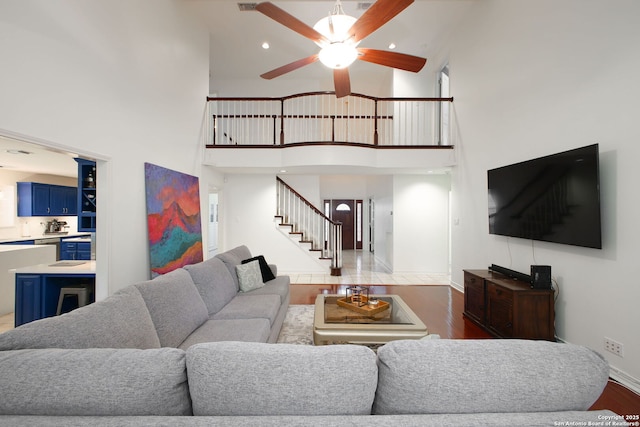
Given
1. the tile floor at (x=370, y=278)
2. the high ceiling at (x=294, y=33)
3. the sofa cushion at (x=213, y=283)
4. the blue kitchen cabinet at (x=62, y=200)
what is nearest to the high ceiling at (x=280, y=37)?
the high ceiling at (x=294, y=33)

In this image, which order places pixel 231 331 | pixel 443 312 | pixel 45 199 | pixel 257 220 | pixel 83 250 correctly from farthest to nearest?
pixel 257 220, pixel 45 199, pixel 83 250, pixel 443 312, pixel 231 331

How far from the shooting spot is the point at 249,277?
→ 365 cm

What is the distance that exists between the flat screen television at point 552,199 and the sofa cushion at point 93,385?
3.30 meters

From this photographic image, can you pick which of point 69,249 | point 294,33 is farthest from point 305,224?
point 69,249

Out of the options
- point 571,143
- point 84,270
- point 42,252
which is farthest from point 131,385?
point 42,252

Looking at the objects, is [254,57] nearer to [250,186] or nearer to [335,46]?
[250,186]

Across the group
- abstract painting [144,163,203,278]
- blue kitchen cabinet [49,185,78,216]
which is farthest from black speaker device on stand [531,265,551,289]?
blue kitchen cabinet [49,185,78,216]

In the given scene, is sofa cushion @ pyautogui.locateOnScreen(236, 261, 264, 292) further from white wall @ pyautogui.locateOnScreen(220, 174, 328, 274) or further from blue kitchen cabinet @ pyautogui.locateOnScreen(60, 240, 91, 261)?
blue kitchen cabinet @ pyautogui.locateOnScreen(60, 240, 91, 261)

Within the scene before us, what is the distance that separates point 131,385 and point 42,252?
5071 mm

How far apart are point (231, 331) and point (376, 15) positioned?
2.86 meters

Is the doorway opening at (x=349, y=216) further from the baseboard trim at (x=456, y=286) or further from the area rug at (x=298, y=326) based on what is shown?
the area rug at (x=298, y=326)

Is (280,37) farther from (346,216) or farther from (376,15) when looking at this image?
(346,216)

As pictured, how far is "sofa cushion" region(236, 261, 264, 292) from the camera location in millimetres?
3596

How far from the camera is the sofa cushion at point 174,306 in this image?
2014 millimetres
